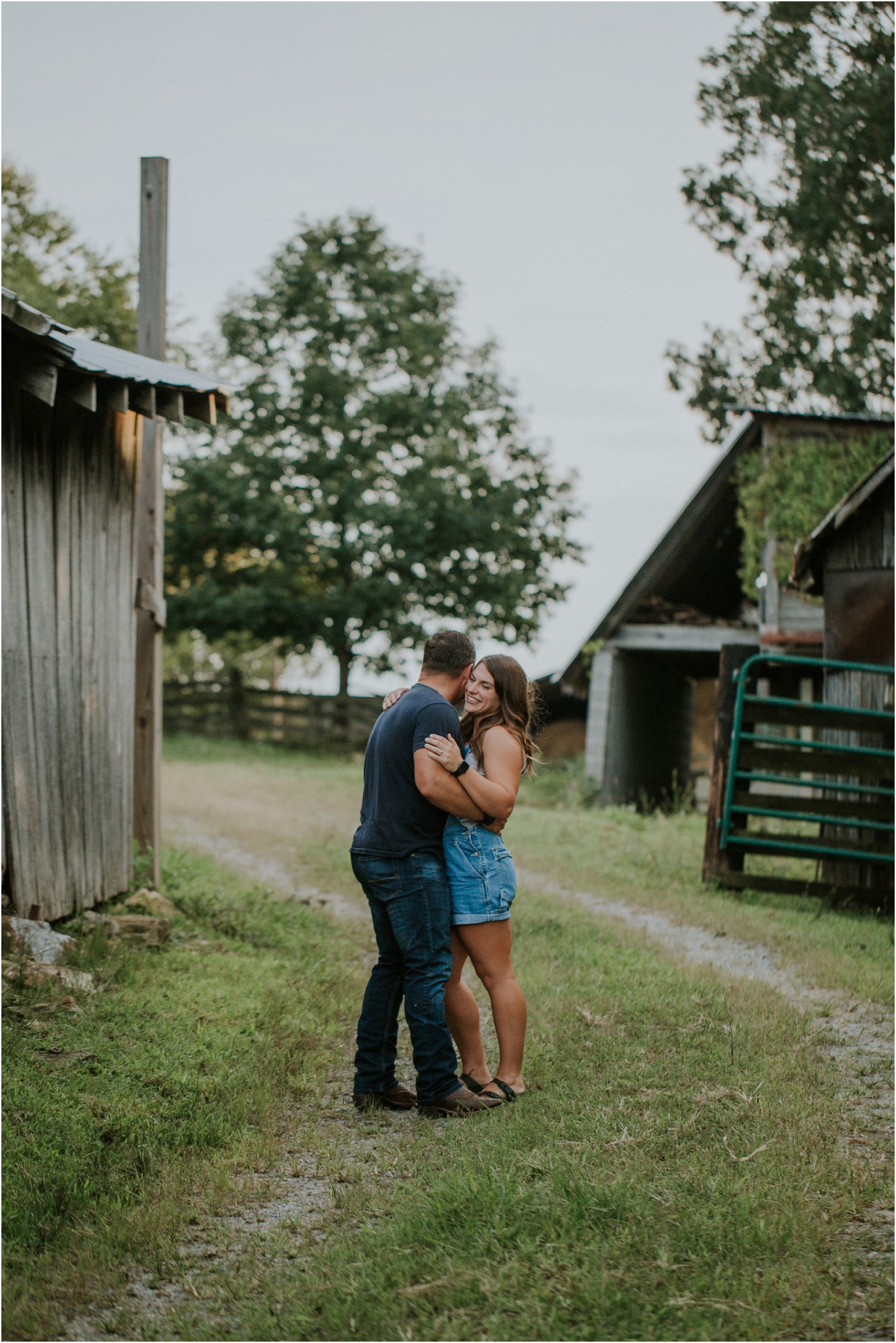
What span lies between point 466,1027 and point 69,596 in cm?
373

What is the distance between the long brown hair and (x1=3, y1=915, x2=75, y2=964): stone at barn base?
8.79ft

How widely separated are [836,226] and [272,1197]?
73.5 ft

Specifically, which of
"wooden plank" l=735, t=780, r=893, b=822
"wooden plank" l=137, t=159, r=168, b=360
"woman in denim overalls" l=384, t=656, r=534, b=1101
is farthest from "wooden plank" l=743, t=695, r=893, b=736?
"wooden plank" l=137, t=159, r=168, b=360

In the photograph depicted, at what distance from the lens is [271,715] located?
29.7 m

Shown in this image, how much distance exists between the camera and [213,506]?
30281 millimetres

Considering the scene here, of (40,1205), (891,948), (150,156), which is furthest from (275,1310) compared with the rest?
(150,156)

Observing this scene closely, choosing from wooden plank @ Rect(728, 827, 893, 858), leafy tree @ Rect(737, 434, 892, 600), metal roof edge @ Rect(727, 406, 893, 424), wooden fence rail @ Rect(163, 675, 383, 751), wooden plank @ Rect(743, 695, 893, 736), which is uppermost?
metal roof edge @ Rect(727, 406, 893, 424)

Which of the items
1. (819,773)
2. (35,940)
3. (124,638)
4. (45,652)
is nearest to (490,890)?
(35,940)

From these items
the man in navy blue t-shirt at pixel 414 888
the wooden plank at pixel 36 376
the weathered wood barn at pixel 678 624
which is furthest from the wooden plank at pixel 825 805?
the wooden plank at pixel 36 376

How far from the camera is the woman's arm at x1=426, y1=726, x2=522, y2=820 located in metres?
4.45

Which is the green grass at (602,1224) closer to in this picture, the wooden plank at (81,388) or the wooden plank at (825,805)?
the wooden plank at (81,388)

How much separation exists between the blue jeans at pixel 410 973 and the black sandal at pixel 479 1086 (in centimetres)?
13

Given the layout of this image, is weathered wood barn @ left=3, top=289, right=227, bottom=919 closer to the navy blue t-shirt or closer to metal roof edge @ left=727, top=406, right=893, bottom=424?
the navy blue t-shirt

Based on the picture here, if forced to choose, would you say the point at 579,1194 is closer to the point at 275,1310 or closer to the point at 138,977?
the point at 275,1310
